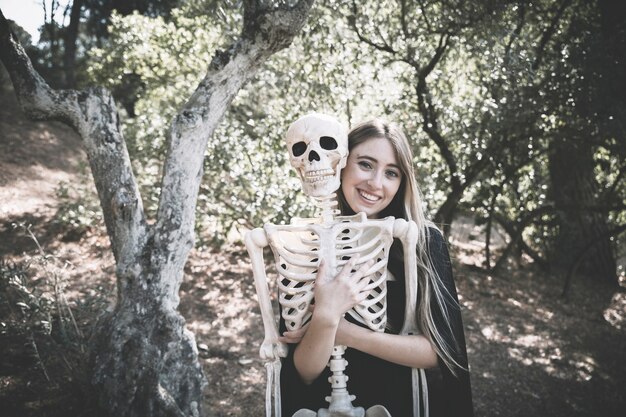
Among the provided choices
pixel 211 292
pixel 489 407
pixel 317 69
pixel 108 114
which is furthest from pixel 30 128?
pixel 489 407

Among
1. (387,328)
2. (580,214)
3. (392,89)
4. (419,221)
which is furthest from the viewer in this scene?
(580,214)

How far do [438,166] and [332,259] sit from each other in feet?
17.8

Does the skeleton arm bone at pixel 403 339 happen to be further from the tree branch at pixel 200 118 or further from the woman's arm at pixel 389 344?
the tree branch at pixel 200 118

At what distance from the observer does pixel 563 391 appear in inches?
178

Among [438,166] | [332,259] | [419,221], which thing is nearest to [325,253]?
[332,259]

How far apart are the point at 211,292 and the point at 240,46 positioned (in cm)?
379

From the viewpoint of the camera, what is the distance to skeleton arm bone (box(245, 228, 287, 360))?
5.74 feet

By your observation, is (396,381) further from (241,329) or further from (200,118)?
(241,329)

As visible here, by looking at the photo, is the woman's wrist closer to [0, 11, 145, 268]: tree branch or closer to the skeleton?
the skeleton

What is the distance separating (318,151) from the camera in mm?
1771

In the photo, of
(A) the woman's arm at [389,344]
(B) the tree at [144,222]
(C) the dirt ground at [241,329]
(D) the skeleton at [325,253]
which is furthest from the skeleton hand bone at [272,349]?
(C) the dirt ground at [241,329]

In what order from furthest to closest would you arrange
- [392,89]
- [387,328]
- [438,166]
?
[438,166], [392,89], [387,328]

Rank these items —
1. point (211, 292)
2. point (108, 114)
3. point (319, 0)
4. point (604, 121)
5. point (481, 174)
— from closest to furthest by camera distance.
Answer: point (108, 114) → point (604, 121) → point (319, 0) → point (211, 292) → point (481, 174)

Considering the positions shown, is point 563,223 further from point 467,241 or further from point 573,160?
point 467,241
